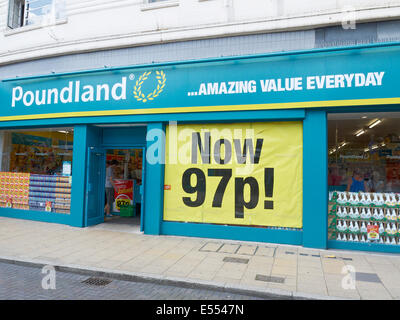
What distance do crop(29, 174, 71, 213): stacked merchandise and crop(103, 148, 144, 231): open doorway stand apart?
146 centimetres

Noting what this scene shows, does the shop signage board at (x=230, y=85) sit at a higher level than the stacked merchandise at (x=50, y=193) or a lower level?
higher

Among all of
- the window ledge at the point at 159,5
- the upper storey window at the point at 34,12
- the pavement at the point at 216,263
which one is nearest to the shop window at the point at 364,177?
the pavement at the point at 216,263

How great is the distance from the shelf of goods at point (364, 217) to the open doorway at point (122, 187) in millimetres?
6165

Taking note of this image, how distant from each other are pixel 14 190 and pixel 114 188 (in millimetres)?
3301

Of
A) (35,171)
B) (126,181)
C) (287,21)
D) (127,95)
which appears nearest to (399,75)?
(287,21)

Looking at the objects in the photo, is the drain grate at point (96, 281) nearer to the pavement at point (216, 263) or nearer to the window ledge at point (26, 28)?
the pavement at point (216, 263)

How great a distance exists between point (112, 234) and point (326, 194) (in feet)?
18.2

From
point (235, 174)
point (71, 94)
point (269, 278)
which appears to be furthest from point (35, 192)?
point (269, 278)

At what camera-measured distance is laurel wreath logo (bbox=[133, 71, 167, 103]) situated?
26.2 ft

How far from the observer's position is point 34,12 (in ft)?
34.7

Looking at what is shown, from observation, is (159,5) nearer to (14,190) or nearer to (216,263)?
(216,263)

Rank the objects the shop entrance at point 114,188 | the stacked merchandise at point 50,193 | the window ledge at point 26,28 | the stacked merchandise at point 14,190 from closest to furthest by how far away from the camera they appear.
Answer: the shop entrance at point 114,188, the stacked merchandise at point 50,193, the window ledge at point 26,28, the stacked merchandise at point 14,190

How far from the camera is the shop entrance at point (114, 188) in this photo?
8984 millimetres

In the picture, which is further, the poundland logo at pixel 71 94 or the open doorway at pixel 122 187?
the open doorway at pixel 122 187
